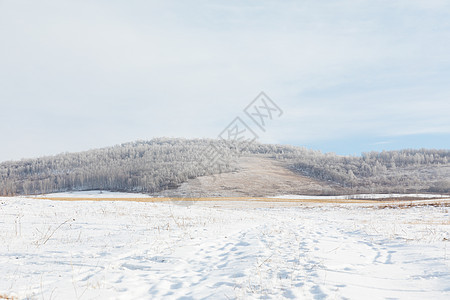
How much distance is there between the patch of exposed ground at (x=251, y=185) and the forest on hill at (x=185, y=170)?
18.9ft

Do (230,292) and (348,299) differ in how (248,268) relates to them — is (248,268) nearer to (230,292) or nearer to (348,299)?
(230,292)

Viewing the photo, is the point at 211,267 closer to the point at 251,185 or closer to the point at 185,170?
the point at 251,185

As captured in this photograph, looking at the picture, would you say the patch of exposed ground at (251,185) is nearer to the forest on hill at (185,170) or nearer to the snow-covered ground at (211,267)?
the forest on hill at (185,170)

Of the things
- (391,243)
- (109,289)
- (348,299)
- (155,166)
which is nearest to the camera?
(348,299)

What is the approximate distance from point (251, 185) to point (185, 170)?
2531 cm

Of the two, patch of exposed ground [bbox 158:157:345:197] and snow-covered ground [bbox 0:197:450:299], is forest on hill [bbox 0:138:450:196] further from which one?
snow-covered ground [bbox 0:197:450:299]

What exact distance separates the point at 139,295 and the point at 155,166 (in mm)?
117663

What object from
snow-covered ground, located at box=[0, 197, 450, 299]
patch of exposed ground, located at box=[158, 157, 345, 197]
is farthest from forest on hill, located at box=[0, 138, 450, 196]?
snow-covered ground, located at box=[0, 197, 450, 299]

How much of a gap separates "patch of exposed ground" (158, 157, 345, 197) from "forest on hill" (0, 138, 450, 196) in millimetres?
5756

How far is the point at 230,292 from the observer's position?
15.6 feet

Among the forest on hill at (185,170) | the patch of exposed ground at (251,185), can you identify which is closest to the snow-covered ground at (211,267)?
the patch of exposed ground at (251,185)

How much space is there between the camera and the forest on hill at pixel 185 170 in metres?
103

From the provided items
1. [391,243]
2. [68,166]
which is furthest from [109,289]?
[68,166]

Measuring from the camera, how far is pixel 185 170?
346 feet
